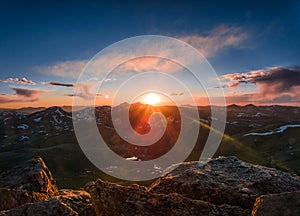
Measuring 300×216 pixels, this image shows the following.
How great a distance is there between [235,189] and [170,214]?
3.48m

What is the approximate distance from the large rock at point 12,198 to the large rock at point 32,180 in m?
0.29

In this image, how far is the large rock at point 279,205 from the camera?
656 centimetres

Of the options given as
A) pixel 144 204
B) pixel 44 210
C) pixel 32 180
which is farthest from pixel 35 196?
pixel 144 204

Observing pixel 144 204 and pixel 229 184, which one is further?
pixel 229 184

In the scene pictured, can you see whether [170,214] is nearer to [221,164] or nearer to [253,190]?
[253,190]

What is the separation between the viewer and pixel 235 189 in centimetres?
1016

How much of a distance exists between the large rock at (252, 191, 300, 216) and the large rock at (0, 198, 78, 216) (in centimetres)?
653

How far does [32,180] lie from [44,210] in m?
3.83

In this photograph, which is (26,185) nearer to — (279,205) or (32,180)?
(32,180)

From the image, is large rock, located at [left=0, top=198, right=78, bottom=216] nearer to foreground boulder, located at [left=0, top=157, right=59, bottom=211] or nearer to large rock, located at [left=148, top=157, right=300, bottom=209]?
foreground boulder, located at [left=0, top=157, right=59, bottom=211]

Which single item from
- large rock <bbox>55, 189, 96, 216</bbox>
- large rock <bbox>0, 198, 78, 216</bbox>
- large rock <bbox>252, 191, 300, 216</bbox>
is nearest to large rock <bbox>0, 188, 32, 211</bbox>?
large rock <bbox>55, 189, 96, 216</bbox>

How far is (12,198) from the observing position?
10.7m

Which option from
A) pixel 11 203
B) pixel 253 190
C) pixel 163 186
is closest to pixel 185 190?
pixel 163 186

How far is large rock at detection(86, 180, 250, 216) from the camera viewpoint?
8375 mm
